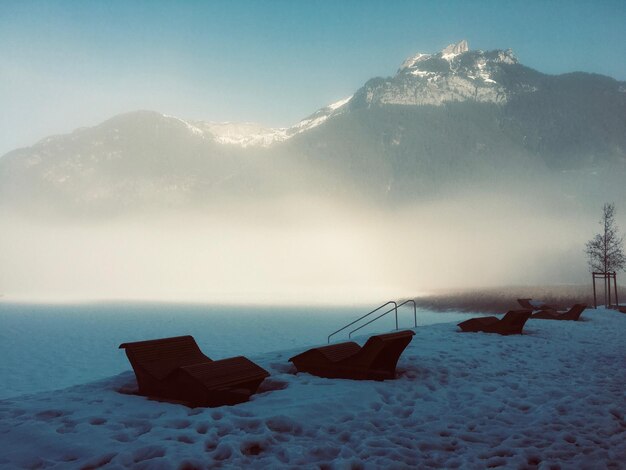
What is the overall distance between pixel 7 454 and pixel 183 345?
3917 mm

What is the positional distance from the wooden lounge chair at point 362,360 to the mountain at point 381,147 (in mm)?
160818

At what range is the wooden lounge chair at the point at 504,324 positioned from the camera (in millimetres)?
13945

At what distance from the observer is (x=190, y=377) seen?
658cm

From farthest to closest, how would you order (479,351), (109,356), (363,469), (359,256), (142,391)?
(359,256), (109,356), (479,351), (142,391), (363,469)

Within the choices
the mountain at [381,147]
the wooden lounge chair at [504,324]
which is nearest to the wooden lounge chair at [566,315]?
the wooden lounge chair at [504,324]

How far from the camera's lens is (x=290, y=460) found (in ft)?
14.1

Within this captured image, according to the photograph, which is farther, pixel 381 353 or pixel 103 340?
pixel 103 340

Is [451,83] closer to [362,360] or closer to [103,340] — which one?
[103,340]

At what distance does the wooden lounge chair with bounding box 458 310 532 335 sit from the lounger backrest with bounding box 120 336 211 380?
9.68 metres

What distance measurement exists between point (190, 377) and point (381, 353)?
10.9ft

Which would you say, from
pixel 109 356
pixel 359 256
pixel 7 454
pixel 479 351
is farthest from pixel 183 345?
pixel 359 256

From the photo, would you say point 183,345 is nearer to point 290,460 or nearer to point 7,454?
point 7,454

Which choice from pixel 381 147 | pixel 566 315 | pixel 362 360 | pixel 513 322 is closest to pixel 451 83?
pixel 381 147

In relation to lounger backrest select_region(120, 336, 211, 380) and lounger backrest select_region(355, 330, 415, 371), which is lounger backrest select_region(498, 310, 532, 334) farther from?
lounger backrest select_region(120, 336, 211, 380)
